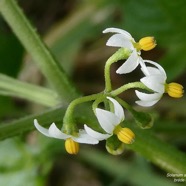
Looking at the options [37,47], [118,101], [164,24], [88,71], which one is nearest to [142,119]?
[118,101]

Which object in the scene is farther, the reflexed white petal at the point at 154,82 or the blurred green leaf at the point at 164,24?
the blurred green leaf at the point at 164,24

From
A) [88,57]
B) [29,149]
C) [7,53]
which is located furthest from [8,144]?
[88,57]

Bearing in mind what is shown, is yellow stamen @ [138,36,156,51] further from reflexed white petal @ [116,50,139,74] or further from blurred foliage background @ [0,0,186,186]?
blurred foliage background @ [0,0,186,186]

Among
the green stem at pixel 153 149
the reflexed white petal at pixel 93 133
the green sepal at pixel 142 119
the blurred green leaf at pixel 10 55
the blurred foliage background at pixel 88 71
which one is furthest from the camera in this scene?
Answer: the blurred green leaf at pixel 10 55

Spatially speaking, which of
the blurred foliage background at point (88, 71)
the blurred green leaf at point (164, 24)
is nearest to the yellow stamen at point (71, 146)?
the blurred foliage background at point (88, 71)

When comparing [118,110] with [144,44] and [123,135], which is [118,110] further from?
[144,44]

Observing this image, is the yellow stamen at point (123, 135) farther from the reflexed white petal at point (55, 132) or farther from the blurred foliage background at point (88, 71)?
the blurred foliage background at point (88, 71)

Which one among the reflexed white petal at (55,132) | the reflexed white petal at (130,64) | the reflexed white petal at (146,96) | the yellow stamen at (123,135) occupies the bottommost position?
the yellow stamen at (123,135)
